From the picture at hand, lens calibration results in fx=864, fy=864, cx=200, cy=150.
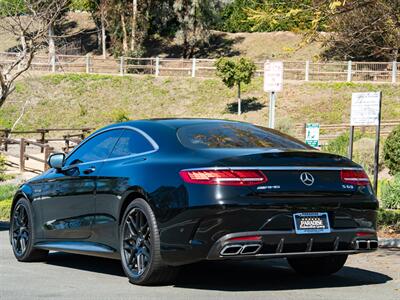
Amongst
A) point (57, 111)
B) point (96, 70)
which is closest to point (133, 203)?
point (57, 111)

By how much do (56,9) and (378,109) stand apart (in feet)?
29.2

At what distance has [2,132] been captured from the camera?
3872 cm

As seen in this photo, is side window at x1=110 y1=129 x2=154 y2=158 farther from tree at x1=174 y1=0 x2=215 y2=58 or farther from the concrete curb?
tree at x1=174 y1=0 x2=215 y2=58

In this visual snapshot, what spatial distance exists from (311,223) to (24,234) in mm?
3929

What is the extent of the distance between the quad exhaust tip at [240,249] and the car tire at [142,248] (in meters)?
0.63

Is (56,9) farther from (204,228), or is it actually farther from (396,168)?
(204,228)

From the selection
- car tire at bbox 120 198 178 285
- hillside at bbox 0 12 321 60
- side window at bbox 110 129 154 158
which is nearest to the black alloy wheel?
car tire at bbox 120 198 178 285

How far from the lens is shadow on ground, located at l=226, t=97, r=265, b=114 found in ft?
155

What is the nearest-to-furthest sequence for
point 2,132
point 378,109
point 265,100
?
point 378,109 → point 2,132 → point 265,100

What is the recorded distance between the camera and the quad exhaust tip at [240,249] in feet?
23.4

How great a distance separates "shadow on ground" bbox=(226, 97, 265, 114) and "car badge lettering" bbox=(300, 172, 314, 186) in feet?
130

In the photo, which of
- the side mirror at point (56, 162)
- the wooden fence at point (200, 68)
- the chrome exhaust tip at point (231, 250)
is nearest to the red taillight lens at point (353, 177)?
the chrome exhaust tip at point (231, 250)

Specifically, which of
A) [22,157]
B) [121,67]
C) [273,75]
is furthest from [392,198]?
[121,67]

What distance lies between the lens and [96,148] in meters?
9.09
